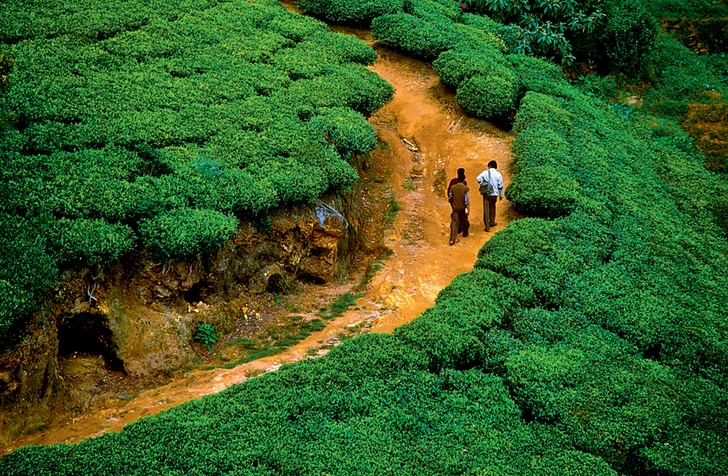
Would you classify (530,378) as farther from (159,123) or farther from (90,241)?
(159,123)

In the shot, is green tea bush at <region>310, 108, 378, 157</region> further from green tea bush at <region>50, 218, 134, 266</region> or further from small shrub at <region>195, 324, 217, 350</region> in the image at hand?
A: green tea bush at <region>50, 218, 134, 266</region>

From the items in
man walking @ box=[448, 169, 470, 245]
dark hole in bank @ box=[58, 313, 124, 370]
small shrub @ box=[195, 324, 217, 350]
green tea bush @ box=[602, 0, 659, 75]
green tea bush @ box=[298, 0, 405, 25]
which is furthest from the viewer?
green tea bush @ box=[602, 0, 659, 75]

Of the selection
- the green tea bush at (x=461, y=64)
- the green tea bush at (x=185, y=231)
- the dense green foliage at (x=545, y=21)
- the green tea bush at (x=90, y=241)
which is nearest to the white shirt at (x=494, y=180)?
the green tea bush at (x=461, y=64)

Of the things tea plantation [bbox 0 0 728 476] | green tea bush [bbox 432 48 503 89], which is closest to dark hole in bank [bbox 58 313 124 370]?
tea plantation [bbox 0 0 728 476]

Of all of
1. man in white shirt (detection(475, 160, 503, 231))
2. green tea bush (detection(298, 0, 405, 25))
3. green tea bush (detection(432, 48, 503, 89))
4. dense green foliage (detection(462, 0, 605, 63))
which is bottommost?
man in white shirt (detection(475, 160, 503, 231))

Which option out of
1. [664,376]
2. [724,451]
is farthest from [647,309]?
[724,451]

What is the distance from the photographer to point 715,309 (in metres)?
13.6

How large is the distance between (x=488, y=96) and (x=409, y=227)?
16.3 ft

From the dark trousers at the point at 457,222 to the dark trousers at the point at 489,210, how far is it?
1.51 ft

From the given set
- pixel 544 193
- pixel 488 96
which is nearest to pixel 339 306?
pixel 544 193

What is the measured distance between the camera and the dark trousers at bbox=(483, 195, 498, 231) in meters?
15.7

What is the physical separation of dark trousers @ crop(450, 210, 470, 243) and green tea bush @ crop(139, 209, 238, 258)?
17.6 feet

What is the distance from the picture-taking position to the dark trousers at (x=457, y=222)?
606 inches

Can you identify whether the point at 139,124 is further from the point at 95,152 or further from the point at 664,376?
the point at 664,376
